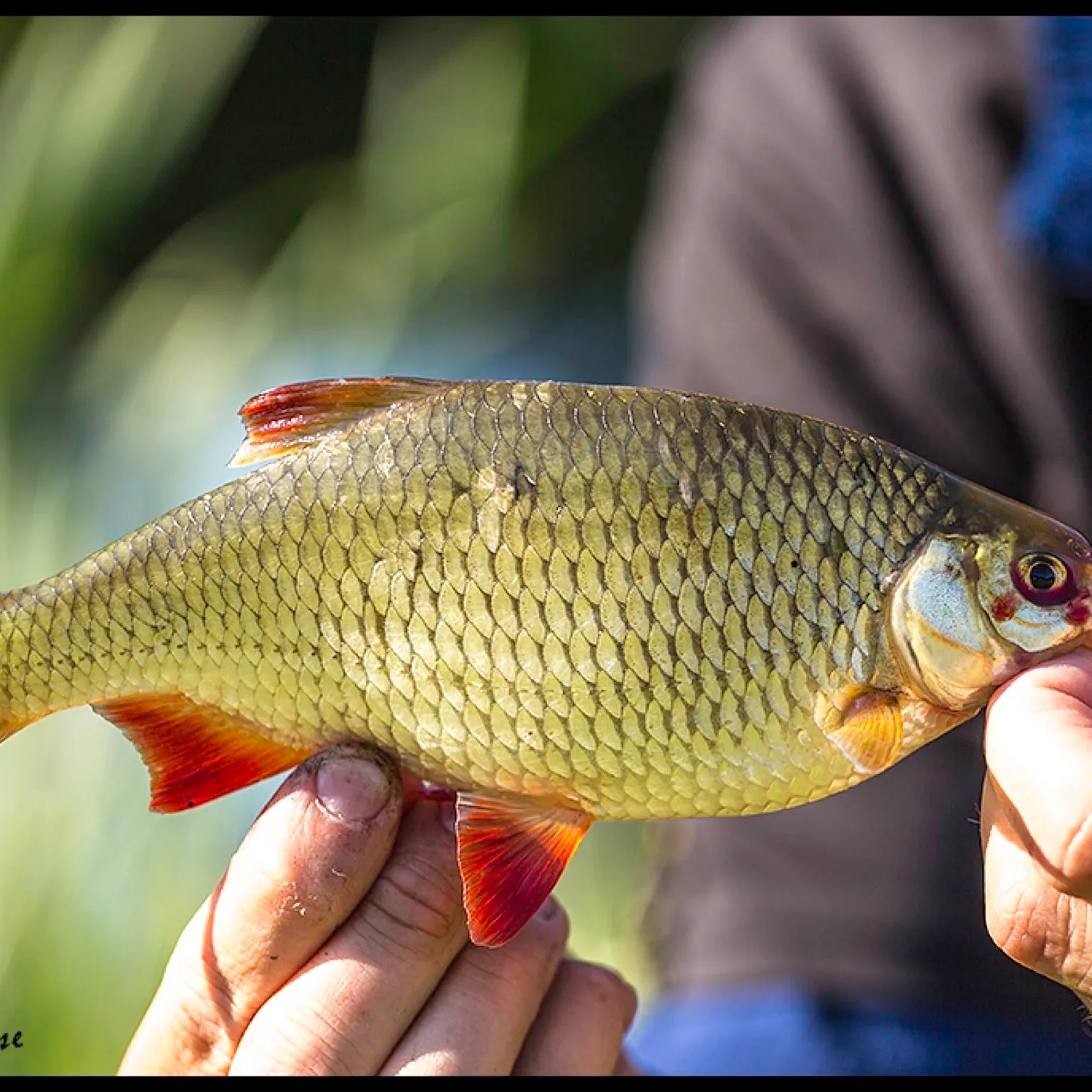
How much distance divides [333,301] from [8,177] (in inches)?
27.2

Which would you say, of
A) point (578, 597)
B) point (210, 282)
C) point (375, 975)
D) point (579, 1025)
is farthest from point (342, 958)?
point (210, 282)

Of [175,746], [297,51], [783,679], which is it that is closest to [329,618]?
[175,746]

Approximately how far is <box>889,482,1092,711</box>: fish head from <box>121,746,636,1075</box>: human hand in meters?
0.37

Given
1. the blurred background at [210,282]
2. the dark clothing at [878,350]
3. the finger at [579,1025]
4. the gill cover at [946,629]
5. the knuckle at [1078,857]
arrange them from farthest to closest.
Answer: the blurred background at [210,282] → the dark clothing at [878,350] → the finger at [579,1025] → the gill cover at [946,629] → the knuckle at [1078,857]

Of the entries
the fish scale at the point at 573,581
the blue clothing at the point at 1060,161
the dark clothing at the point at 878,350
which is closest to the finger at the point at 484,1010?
the fish scale at the point at 573,581

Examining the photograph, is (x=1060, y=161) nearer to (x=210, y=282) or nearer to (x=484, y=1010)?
(x=484, y=1010)

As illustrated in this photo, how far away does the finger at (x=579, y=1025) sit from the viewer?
106cm

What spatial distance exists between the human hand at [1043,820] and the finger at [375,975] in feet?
1.31

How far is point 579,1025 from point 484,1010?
0.12m

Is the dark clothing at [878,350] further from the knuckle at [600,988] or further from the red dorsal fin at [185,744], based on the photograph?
the red dorsal fin at [185,744]

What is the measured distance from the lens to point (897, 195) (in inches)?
81.3

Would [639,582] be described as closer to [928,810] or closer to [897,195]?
[928,810]

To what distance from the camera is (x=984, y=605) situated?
83 cm

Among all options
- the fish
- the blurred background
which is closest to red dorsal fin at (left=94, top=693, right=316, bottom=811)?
the fish
